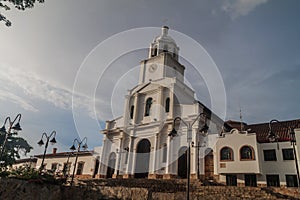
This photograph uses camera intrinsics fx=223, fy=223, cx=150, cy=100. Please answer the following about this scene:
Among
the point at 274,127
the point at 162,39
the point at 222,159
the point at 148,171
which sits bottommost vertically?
the point at 148,171

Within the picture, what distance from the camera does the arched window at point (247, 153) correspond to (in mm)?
19703

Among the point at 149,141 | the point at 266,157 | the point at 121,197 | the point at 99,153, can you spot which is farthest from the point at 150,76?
the point at 121,197

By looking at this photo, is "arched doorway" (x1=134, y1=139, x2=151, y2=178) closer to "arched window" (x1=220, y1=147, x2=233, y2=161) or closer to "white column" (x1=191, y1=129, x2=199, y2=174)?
"white column" (x1=191, y1=129, x2=199, y2=174)

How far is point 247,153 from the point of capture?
20.0 meters

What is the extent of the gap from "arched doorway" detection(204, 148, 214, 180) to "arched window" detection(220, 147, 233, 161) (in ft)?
3.98

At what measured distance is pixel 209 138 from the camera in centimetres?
2261

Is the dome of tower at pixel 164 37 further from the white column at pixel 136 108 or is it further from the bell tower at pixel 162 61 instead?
the white column at pixel 136 108

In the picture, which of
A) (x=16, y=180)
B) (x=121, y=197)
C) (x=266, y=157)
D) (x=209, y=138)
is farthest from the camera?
(x=209, y=138)

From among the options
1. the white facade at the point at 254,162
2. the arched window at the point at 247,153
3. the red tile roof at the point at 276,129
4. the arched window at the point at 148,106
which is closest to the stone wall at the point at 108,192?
the white facade at the point at 254,162

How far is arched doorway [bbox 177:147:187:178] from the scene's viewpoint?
22987 millimetres

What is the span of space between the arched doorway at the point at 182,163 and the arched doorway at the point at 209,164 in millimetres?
2246

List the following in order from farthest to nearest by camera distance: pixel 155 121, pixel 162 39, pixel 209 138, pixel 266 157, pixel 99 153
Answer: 1. pixel 162 39
2. pixel 99 153
3. pixel 155 121
4. pixel 209 138
5. pixel 266 157

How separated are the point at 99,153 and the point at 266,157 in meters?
20.3

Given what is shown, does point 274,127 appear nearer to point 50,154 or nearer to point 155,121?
point 155,121
